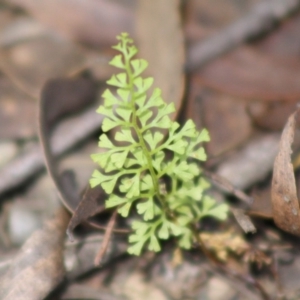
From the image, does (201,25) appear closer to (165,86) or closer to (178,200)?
(165,86)

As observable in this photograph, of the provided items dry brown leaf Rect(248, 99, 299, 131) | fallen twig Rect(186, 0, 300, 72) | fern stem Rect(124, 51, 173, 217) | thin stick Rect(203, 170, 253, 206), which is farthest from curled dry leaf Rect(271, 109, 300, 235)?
fallen twig Rect(186, 0, 300, 72)

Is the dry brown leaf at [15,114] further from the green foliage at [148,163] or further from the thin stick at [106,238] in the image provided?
the green foliage at [148,163]

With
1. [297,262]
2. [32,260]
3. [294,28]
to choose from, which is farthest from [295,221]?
[294,28]

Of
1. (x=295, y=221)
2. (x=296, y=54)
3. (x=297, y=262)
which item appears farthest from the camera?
(x=296, y=54)

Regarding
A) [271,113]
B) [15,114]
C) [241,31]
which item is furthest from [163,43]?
[15,114]

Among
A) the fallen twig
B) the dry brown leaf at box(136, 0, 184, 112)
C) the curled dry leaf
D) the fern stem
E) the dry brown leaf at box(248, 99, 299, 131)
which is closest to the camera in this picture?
the fern stem

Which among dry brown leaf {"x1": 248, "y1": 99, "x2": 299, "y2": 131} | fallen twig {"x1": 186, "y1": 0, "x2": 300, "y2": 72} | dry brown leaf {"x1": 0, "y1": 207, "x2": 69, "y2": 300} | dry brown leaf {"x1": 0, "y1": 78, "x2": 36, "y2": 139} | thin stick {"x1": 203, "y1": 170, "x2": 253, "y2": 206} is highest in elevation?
fallen twig {"x1": 186, "y1": 0, "x2": 300, "y2": 72}

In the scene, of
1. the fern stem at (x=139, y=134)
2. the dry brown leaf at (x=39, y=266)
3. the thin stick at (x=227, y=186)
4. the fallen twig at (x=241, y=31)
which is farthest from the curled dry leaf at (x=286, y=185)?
the fallen twig at (x=241, y=31)

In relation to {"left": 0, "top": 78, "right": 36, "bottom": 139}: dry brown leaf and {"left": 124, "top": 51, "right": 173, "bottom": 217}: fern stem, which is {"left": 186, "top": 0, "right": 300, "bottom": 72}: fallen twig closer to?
{"left": 0, "top": 78, "right": 36, "bottom": 139}: dry brown leaf
